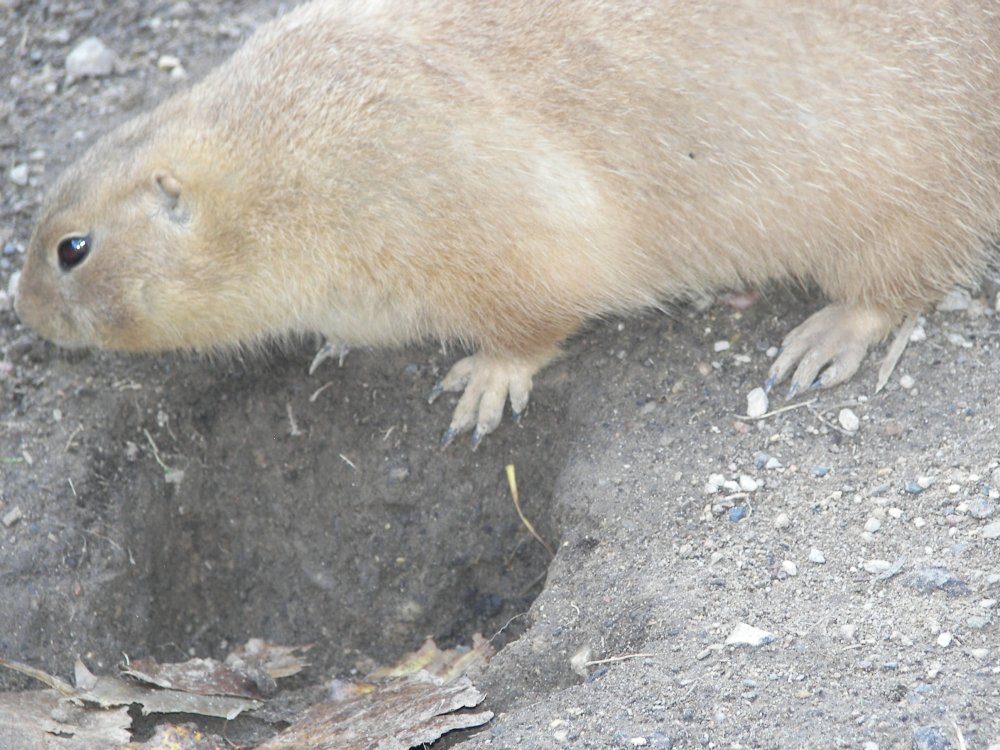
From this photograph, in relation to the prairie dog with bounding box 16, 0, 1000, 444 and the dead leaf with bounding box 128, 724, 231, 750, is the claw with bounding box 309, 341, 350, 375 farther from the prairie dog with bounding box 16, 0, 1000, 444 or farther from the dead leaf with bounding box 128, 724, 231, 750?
the dead leaf with bounding box 128, 724, 231, 750

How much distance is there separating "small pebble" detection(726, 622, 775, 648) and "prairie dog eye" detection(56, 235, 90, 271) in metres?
3.21

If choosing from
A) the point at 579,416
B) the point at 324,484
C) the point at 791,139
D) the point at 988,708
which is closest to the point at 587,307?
the point at 579,416

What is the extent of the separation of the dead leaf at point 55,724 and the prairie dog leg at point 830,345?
3.06 metres

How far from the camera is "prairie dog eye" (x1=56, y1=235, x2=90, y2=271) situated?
5344mm

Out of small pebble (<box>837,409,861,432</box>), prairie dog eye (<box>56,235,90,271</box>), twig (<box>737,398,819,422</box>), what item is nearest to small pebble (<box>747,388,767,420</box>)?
twig (<box>737,398,819,422</box>)

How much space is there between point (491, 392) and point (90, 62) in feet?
10.8

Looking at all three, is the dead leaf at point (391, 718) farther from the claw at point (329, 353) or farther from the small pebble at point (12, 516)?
the claw at point (329, 353)

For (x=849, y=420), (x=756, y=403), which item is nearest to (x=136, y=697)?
(x=756, y=403)

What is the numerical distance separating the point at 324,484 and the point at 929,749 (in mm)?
3377

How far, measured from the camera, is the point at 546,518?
5.63 meters

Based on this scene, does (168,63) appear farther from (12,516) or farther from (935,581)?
(935,581)

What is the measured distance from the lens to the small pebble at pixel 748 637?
4.12 m

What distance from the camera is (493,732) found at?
13.4 feet

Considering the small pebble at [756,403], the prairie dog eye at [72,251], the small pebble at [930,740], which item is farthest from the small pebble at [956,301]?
the prairie dog eye at [72,251]
